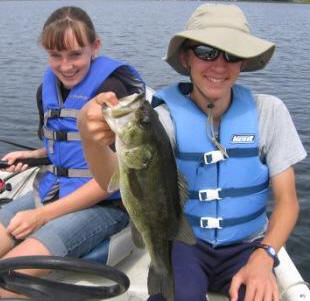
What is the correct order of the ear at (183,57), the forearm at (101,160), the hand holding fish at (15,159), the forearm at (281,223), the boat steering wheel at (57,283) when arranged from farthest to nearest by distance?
1. the hand holding fish at (15,159)
2. the ear at (183,57)
3. the forearm at (281,223)
4. the forearm at (101,160)
5. the boat steering wheel at (57,283)

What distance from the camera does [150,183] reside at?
2.51 metres

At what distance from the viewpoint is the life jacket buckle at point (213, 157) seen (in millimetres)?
3131

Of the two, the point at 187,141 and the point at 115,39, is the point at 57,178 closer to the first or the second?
the point at 187,141

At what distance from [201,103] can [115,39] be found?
22480 millimetres

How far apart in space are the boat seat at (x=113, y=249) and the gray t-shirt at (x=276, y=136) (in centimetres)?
82

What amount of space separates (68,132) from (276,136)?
5.04 ft

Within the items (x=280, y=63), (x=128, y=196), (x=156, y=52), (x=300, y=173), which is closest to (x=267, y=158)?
(x=128, y=196)

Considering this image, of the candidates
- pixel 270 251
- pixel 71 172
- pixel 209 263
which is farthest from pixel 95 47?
pixel 270 251

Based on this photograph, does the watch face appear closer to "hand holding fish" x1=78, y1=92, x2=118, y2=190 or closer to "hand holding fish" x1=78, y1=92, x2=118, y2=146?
"hand holding fish" x1=78, y1=92, x2=118, y2=190

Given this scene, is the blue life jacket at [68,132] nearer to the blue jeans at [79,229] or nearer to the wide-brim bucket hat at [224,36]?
the blue jeans at [79,229]

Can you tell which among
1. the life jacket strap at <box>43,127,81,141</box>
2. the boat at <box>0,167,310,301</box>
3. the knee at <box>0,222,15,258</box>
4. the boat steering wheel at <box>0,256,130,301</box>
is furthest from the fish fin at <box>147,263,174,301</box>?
the life jacket strap at <box>43,127,81,141</box>

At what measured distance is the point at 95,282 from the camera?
10.7ft

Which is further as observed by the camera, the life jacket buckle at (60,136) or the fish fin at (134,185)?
the life jacket buckle at (60,136)

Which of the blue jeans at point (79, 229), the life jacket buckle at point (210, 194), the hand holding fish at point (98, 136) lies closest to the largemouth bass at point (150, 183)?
the hand holding fish at point (98, 136)
